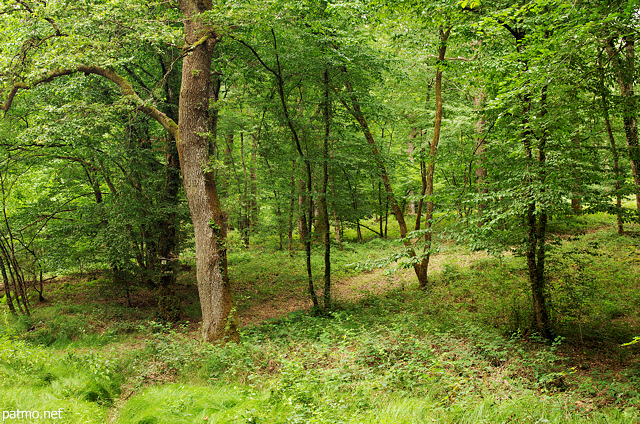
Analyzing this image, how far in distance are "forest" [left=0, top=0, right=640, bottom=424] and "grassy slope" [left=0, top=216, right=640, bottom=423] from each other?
0.05m

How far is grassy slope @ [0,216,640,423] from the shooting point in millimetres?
3945

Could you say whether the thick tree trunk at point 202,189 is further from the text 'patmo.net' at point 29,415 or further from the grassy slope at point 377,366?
the text 'patmo.net' at point 29,415

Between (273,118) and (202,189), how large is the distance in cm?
370

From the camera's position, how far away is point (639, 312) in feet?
23.6

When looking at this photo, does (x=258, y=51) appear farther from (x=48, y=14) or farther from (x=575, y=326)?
(x=575, y=326)

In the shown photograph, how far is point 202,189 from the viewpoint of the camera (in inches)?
310

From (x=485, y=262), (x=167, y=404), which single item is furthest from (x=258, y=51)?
(x=485, y=262)

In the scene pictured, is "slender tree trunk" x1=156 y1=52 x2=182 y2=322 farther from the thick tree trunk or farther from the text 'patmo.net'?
the text 'patmo.net'

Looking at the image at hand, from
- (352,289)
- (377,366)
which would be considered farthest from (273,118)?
(377,366)

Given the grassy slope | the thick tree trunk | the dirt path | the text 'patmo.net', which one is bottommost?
the dirt path

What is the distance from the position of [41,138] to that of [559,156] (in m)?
10.2

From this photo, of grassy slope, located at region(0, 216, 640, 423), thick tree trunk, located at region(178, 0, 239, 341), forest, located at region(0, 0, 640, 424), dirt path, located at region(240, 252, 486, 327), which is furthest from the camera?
dirt path, located at region(240, 252, 486, 327)

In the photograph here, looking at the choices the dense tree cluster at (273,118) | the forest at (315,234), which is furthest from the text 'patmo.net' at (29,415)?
the dense tree cluster at (273,118)

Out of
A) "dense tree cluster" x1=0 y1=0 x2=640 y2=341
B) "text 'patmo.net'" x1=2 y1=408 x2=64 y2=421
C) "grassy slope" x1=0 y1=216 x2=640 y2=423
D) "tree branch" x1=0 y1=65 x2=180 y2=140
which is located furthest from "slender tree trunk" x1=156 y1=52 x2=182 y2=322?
"text 'patmo.net'" x1=2 y1=408 x2=64 y2=421
